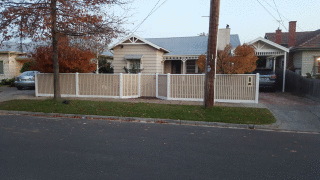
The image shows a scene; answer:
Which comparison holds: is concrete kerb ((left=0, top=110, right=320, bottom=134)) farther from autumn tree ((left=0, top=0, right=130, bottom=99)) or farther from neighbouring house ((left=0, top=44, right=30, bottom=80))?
neighbouring house ((left=0, top=44, right=30, bottom=80))

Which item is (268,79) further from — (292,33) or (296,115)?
(292,33)

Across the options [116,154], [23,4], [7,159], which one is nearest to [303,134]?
[116,154]

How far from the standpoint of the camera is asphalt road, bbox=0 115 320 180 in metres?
4.55

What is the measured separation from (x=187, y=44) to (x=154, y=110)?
12.9 metres

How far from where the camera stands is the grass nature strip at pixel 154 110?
383 inches

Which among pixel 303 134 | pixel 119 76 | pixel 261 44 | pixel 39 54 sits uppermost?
pixel 261 44

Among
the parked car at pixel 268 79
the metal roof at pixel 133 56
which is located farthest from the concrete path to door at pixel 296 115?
the metal roof at pixel 133 56

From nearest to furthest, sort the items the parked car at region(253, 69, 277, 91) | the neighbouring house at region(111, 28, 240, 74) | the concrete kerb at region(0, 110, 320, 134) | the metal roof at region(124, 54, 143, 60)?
1. the concrete kerb at region(0, 110, 320, 134)
2. the parked car at region(253, 69, 277, 91)
3. the metal roof at region(124, 54, 143, 60)
4. the neighbouring house at region(111, 28, 240, 74)

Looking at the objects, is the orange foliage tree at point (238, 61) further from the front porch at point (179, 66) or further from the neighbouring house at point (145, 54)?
the front porch at point (179, 66)

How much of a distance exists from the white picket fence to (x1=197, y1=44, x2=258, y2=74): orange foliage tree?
36cm

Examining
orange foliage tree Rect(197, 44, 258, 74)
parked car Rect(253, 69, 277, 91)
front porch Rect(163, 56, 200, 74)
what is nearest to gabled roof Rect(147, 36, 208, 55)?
front porch Rect(163, 56, 200, 74)

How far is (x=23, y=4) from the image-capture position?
38.5 feet

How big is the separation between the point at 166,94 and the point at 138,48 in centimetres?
654

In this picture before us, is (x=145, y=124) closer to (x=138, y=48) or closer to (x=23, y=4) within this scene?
(x=23, y=4)
